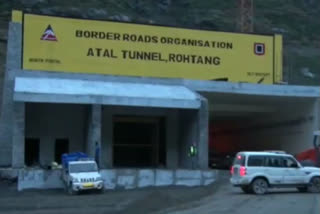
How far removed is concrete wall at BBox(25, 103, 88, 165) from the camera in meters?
42.6

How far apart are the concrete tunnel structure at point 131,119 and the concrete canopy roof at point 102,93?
60mm

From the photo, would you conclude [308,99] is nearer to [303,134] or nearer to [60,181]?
[303,134]

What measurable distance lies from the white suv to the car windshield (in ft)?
26.2

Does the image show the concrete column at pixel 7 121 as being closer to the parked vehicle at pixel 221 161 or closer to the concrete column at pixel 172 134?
the concrete column at pixel 172 134

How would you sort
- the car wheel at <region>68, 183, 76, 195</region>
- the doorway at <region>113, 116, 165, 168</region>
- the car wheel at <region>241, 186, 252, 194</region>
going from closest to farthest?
the car wheel at <region>241, 186, 252, 194</region> < the car wheel at <region>68, 183, 76, 195</region> < the doorway at <region>113, 116, 165, 168</region>

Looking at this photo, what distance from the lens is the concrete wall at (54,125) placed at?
4259cm

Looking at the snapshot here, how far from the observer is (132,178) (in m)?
36.7

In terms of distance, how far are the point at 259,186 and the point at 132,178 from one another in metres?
9.21

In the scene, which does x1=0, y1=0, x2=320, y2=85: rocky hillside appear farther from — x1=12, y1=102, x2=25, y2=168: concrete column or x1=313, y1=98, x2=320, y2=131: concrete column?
x1=12, y1=102, x2=25, y2=168: concrete column

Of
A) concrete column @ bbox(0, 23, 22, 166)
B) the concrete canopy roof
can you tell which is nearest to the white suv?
the concrete canopy roof

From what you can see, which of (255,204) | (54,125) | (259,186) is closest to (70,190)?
(259,186)

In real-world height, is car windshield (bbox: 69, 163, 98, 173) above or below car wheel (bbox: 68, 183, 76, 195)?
above

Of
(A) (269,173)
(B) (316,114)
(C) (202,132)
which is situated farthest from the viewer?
(B) (316,114)

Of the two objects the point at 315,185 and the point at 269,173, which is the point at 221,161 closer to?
the point at 315,185
